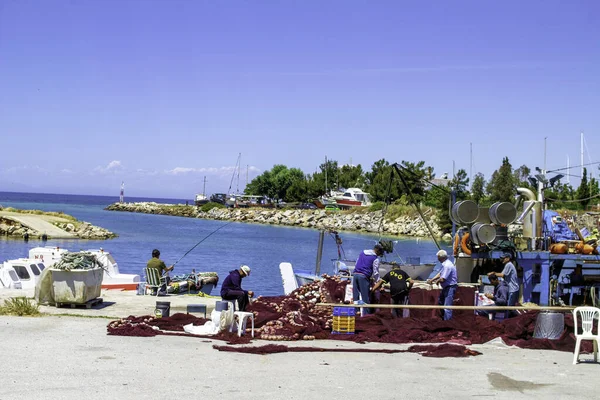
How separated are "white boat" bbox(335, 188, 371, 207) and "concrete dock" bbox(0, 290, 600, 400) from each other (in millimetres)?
98630

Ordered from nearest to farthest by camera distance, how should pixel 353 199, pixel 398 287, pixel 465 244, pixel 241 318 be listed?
pixel 241 318, pixel 398 287, pixel 465 244, pixel 353 199

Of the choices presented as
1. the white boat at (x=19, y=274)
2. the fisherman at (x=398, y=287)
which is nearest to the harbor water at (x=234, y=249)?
the white boat at (x=19, y=274)

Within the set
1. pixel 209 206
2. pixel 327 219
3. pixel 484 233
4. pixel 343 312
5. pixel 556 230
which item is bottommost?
pixel 343 312

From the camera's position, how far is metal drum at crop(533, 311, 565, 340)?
48.6ft

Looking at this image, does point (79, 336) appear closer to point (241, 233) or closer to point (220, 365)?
point (220, 365)

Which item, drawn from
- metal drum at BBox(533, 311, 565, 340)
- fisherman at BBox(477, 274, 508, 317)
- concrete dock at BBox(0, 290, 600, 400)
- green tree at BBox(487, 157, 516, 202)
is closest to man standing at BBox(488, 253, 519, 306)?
fisherman at BBox(477, 274, 508, 317)

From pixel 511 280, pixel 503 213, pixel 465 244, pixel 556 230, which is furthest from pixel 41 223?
pixel 511 280

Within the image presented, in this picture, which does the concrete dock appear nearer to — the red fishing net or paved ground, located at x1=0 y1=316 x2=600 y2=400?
paved ground, located at x1=0 y1=316 x2=600 y2=400

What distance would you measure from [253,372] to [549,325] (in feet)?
20.9

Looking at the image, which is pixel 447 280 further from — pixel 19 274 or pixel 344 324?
pixel 19 274

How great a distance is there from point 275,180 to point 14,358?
126 m

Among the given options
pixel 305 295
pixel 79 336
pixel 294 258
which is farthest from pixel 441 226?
pixel 79 336

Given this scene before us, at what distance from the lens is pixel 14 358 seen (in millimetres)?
Result: 11891

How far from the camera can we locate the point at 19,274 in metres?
24.8
